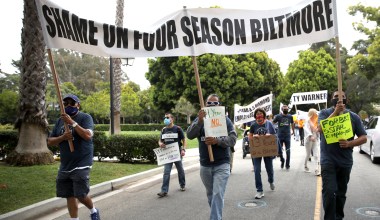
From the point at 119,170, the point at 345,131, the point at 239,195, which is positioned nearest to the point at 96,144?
the point at 119,170

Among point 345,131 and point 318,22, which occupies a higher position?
point 318,22

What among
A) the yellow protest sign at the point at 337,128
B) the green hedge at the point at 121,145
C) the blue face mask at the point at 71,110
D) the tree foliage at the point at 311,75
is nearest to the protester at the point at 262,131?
the yellow protest sign at the point at 337,128

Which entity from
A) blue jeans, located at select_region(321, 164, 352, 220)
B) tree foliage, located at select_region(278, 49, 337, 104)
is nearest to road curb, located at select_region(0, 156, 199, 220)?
blue jeans, located at select_region(321, 164, 352, 220)

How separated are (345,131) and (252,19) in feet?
6.82

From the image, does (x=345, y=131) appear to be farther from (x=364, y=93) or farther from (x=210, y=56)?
(x=364, y=93)

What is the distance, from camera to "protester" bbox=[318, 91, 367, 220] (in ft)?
15.4

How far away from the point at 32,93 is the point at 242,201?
7279 millimetres

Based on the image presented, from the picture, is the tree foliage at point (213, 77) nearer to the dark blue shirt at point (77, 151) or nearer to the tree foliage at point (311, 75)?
the tree foliage at point (311, 75)

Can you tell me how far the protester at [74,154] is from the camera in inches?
192

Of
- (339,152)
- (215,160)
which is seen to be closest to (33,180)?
(215,160)

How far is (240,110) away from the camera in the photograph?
12.7m

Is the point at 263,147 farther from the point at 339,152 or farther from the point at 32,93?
the point at 32,93

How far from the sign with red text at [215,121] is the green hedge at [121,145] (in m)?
7.43

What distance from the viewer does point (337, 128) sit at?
470cm
